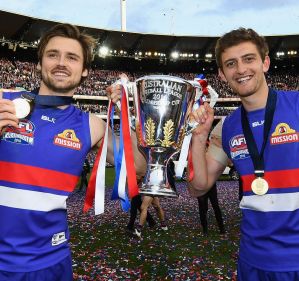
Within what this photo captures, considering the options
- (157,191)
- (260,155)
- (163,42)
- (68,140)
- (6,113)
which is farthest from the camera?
(163,42)

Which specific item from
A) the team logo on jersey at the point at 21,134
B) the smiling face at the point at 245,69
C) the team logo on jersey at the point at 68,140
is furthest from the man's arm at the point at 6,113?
the smiling face at the point at 245,69

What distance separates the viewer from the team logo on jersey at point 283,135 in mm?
2162

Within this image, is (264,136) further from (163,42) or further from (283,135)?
(163,42)

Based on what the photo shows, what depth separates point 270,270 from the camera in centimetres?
208

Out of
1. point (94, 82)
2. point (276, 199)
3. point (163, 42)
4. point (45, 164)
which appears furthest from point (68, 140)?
point (163, 42)

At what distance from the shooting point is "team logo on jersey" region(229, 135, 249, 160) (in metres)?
2.32

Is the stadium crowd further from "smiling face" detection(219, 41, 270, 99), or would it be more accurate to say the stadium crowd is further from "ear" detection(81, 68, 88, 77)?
"smiling face" detection(219, 41, 270, 99)

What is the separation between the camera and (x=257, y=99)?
2318 mm

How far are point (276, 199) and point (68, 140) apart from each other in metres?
1.27

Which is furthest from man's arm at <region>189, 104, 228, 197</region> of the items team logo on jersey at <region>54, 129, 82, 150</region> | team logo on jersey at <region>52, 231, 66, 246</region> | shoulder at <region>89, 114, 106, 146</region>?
team logo on jersey at <region>52, 231, 66, 246</region>

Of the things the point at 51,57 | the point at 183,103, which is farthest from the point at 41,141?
the point at 183,103

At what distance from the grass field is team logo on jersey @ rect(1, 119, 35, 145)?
11.2 ft

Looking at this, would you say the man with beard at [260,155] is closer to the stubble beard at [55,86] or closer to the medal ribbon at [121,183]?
the medal ribbon at [121,183]

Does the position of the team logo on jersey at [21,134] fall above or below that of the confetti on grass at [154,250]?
above
